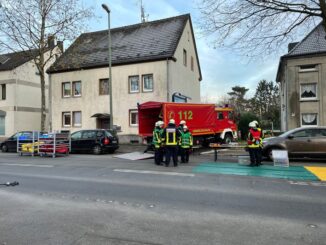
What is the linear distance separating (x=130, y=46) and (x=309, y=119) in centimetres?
1733

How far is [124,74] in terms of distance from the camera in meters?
25.7

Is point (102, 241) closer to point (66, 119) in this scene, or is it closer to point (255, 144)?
point (255, 144)

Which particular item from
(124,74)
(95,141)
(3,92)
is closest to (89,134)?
(95,141)

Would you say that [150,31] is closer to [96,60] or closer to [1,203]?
[96,60]

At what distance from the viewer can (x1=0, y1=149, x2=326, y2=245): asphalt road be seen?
4.46m

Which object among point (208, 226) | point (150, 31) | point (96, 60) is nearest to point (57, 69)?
point (96, 60)

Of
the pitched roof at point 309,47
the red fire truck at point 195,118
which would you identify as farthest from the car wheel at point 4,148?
the pitched roof at point 309,47

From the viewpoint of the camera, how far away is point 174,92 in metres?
25.3

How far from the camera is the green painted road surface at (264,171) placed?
962 cm

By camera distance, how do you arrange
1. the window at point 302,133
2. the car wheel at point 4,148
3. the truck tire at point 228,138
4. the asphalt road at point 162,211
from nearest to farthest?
the asphalt road at point 162,211 → the window at point 302,133 → the truck tire at point 228,138 → the car wheel at point 4,148

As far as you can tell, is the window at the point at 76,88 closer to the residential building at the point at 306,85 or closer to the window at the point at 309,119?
the residential building at the point at 306,85

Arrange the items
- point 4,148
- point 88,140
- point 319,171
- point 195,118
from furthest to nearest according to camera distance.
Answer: point 4,148 → point 88,140 → point 195,118 → point 319,171

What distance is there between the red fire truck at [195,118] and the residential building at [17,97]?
17.5 metres

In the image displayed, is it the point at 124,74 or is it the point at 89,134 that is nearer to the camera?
the point at 89,134
